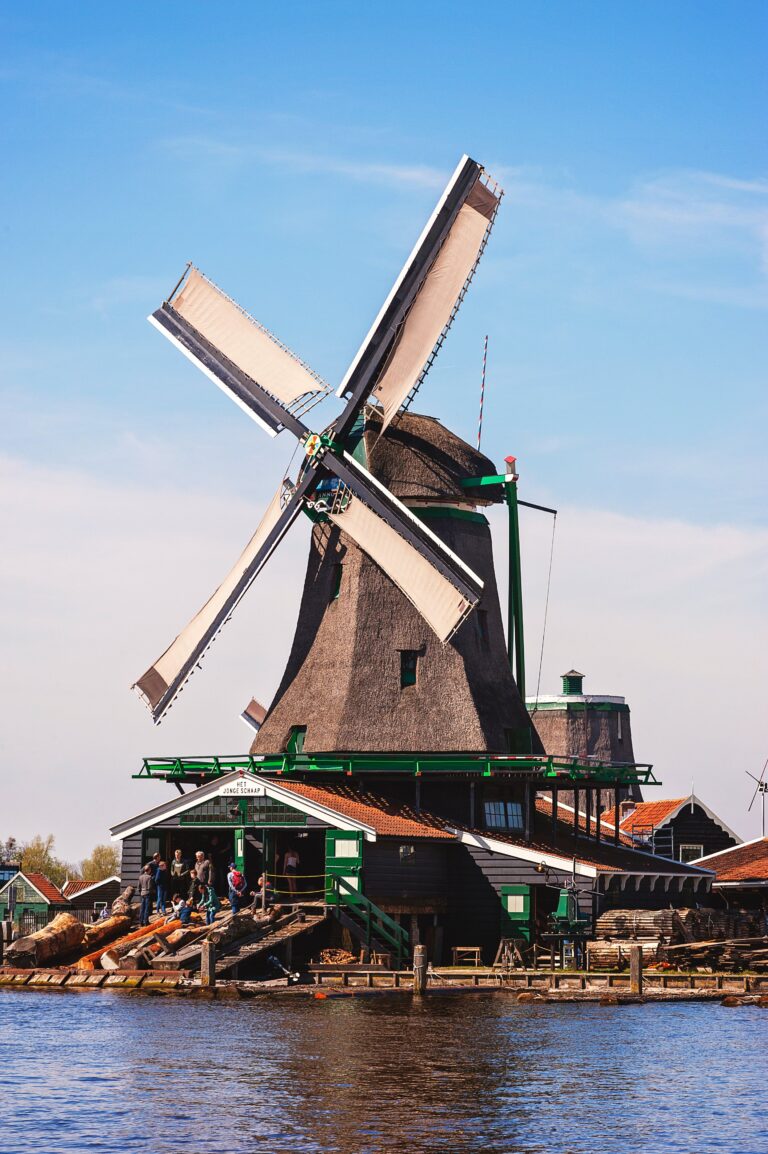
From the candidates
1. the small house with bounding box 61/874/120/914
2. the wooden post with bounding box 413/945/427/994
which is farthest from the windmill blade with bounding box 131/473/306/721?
the small house with bounding box 61/874/120/914

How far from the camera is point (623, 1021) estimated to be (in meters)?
34.0

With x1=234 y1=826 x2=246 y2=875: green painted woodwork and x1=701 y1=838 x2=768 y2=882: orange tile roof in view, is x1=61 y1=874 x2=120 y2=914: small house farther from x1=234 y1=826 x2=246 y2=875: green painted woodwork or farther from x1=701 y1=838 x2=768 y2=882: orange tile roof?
x1=234 y1=826 x2=246 y2=875: green painted woodwork

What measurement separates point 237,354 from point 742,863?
76.6 ft

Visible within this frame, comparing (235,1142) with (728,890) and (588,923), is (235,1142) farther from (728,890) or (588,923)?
(728,890)

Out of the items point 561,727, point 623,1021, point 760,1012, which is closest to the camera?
point 623,1021

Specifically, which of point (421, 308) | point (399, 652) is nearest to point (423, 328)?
point (421, 308)

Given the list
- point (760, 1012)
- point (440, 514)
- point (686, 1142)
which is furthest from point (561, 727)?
point (686, 1142)

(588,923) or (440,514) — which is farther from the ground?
(440,514)

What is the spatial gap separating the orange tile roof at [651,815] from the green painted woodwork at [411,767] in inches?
546

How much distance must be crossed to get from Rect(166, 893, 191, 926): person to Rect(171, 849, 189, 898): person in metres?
0.62

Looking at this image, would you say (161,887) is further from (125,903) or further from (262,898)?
(262,898)

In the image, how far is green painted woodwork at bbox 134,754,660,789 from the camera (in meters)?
45.2

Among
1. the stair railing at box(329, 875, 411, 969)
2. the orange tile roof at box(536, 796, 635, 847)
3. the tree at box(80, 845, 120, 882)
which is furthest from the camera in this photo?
the tree at box(80, 845, 120, 882)

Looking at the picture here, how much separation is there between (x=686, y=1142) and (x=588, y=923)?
21.1 metres
